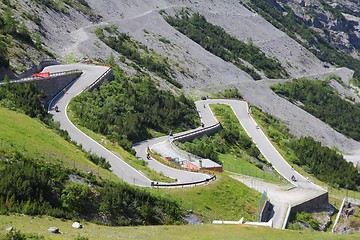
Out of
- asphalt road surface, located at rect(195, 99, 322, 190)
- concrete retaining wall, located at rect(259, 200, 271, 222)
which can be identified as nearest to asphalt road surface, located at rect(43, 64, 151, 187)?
concrete retaining wall, located at rect(259, 200, 271, 222)

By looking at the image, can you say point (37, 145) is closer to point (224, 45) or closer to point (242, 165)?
point (242, 165)

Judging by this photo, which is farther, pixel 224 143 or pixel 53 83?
pixel 224 143

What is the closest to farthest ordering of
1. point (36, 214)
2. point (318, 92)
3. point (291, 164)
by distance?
point (36, 214) → point (291, 164) → point (318, 92)

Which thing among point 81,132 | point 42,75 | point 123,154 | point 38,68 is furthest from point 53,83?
point 123,154

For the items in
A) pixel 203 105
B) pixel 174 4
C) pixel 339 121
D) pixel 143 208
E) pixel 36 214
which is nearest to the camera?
pixel 36 214

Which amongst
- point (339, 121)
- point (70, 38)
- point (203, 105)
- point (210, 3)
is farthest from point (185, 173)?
point (210, 3)

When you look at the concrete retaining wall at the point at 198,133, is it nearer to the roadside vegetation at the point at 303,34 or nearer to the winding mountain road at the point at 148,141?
the winding mountain road at the point at 148,141

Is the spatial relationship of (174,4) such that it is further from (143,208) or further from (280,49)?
(143,208)
